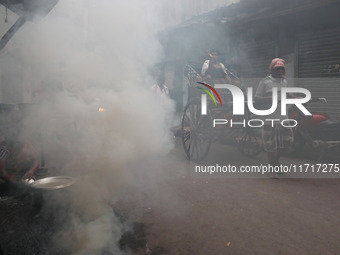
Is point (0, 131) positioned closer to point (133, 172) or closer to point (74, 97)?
point (74, 97)

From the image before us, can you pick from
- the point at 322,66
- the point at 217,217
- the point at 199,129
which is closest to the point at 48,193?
the point at 217,217

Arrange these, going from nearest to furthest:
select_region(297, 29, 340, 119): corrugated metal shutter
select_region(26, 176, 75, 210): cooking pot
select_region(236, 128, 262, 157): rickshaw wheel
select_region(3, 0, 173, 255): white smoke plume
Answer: select_region(26, 176, 75, 210): cooking pot, select_region(3, 0, 173, 255): white smoke plume, select_region(236, 128, 262, 157): rickshaw wheel, select_region(297, 29, 340, 119): corrugated metal shutter

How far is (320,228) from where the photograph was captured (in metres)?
3.06

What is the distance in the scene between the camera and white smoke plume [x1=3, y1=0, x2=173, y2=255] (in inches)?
153

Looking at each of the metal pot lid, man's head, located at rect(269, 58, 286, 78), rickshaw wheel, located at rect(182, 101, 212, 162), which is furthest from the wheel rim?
the metal pot lid

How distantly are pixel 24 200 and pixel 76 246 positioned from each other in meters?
1.76

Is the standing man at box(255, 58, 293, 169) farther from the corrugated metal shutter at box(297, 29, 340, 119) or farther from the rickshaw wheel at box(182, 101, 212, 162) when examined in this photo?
the corrugated metal shutter at box(297, 29, 340, 119)

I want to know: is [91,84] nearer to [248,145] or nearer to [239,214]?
[239,214]

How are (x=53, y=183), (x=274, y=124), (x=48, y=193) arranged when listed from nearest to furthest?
(x=48, y=193), (x=53, y=183), (x=274, y=124)

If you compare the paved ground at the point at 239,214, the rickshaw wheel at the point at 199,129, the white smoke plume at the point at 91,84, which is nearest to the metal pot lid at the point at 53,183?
the white smoke plume at the point at 91,84

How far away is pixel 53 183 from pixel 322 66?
7.74 m

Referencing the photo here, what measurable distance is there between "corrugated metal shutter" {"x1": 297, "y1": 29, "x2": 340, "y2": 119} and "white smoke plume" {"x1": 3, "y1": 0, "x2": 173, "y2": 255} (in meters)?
5.48

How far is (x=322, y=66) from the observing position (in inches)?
299

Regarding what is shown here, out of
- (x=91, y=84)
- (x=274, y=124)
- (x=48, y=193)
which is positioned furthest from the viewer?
(x=274, y=124)
